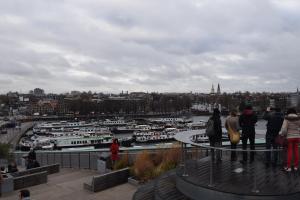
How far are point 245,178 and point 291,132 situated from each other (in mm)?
1316

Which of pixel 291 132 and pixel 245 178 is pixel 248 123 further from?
pixel 245 178

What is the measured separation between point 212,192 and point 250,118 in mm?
2112

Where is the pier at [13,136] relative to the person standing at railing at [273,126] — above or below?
below

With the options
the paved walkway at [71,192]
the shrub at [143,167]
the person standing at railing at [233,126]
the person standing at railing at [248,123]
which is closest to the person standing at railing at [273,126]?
the person standing at railing at [248,123]

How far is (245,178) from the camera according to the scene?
7934 mm

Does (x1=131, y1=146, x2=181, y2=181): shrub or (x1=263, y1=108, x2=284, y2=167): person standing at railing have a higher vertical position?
(x1=263, y1=108, x2=284, y2=167): person standing at railing

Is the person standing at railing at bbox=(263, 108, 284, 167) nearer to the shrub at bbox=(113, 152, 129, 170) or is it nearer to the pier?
the shrub at bbox=(113, 152, 129, 170)

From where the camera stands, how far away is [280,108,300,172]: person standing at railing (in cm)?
808

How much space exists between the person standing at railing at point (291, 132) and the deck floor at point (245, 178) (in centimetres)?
34

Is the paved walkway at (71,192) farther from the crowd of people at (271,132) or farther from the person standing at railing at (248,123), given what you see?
the person standing at railing at (248,123)

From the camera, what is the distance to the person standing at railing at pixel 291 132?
808 centimetres

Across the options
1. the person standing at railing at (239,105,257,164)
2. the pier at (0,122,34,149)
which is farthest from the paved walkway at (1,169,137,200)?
the pier at (0,122,34,149)

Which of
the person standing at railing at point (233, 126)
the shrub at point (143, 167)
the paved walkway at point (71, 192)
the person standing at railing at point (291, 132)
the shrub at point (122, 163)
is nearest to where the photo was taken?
the person standing at railing at point (291, 132)

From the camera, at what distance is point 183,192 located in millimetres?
8414
